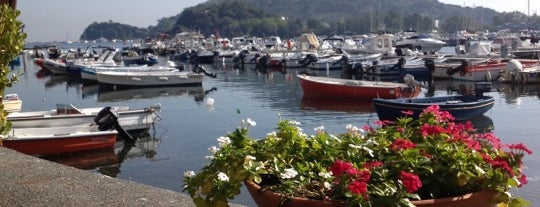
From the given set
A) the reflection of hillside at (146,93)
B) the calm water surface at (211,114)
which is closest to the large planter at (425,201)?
the calm water surface at (211,114)

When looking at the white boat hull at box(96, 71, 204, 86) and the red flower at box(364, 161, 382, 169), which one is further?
the white boat hull at box(96, 71, 204, 86)

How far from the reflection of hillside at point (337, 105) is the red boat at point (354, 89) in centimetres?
34

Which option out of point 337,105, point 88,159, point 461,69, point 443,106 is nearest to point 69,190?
point 88,159

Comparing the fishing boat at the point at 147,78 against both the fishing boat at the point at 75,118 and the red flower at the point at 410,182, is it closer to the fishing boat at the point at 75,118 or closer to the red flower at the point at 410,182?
the fishing boat at the point at 75,118

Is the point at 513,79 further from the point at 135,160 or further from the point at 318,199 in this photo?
the point at 318,199

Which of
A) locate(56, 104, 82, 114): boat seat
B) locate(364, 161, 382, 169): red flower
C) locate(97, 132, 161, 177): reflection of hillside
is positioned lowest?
locate(97, 132, 161, 177): reflection of hillside

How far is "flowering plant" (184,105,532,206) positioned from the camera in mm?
2756

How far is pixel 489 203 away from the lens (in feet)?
9.72

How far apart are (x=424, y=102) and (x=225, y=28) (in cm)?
16978

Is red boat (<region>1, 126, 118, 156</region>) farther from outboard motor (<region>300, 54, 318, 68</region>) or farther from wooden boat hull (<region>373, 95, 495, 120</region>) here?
outboard motor (<region>300, 54, 318, 68</region>)

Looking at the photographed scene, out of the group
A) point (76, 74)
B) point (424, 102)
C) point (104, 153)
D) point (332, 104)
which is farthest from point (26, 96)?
point (424, 102)

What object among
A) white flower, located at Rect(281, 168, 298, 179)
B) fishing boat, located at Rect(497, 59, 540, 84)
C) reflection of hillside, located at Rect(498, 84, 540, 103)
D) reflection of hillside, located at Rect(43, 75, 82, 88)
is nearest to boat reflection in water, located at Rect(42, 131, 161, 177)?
white flower, located at Rect(281, 168, 298, 179)

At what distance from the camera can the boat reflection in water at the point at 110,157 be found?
15492mm

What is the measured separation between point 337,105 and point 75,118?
13.3m
